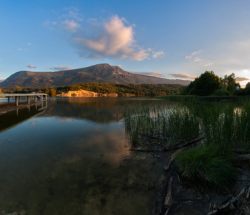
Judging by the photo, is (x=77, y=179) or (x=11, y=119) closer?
(x=77, y=179)

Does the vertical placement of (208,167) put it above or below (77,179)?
above

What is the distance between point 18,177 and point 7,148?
3.79 m

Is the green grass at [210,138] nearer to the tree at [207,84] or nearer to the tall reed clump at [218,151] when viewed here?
the tall reed clump at [218,151]

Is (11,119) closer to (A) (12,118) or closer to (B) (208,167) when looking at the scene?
(A) (12,118)

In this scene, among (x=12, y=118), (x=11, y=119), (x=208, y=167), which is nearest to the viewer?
(x=208, y=167)

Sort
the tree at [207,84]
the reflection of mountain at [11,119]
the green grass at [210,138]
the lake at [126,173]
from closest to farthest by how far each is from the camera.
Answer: the lake at [126,173] → the green grass at [210,138] → the reflection of mountain at [11,119] → the tree at [207,84]

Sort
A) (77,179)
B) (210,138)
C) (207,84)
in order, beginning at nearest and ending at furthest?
(77,179) → (210,138) → (207,84)

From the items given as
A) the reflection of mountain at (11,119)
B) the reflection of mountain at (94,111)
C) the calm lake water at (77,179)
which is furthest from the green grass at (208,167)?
the reflection of mountain at (11,119)

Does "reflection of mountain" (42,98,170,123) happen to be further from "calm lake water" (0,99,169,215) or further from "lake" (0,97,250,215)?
"calm lake water" (0,99,169,215)

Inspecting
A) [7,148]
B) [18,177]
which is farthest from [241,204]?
[7,148]

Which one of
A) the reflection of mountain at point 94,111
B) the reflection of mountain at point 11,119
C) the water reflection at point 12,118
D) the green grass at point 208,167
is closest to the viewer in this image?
the green grass at point 208,167

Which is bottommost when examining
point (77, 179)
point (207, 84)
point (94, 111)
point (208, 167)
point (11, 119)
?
point (77, 179)

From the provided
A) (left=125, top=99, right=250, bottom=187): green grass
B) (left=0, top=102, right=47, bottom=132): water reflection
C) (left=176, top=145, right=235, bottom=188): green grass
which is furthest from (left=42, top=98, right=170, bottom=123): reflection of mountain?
(left=176, top=145, right=235, bottom=188): green grass

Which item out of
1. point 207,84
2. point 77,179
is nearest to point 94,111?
point 77,179
